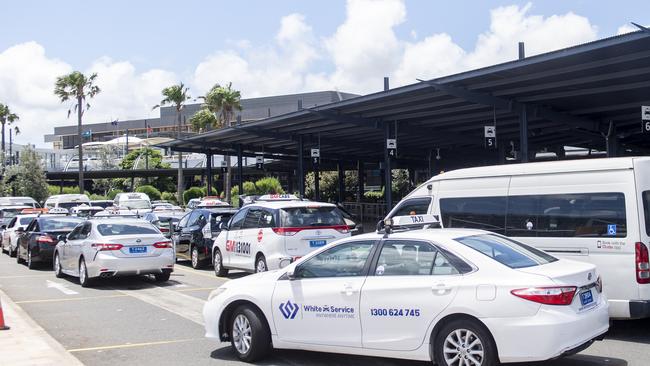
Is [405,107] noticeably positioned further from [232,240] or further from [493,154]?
[493,154]

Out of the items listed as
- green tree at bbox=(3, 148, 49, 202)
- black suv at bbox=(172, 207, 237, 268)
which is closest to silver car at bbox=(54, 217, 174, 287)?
black suv at bbox=(172, 207, 237, 268)

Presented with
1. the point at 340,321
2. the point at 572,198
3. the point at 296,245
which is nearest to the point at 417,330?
the point at 340,321

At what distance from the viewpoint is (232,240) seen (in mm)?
15445

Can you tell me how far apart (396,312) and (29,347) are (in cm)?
479

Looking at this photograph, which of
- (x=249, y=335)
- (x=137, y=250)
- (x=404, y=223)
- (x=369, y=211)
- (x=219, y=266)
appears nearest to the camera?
(x=249, y=335)

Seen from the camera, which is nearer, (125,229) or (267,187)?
(125,229)

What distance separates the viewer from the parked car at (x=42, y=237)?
61.4 ft

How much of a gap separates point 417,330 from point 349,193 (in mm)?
54730

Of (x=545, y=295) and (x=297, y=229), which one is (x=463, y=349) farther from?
(x=297, y=229)

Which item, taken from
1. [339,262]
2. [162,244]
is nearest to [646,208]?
[339,262]

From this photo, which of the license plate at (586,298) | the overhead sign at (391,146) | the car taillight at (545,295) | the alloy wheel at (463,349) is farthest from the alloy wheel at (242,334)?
the overhead sign at (391,146)

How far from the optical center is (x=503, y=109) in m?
22.8

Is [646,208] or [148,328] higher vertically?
[646,208]

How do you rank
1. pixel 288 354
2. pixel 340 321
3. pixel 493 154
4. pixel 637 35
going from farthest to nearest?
1. pixel 493 154
2. pixel 637 35
3. pixel 288 354
4. pixel 340 321
